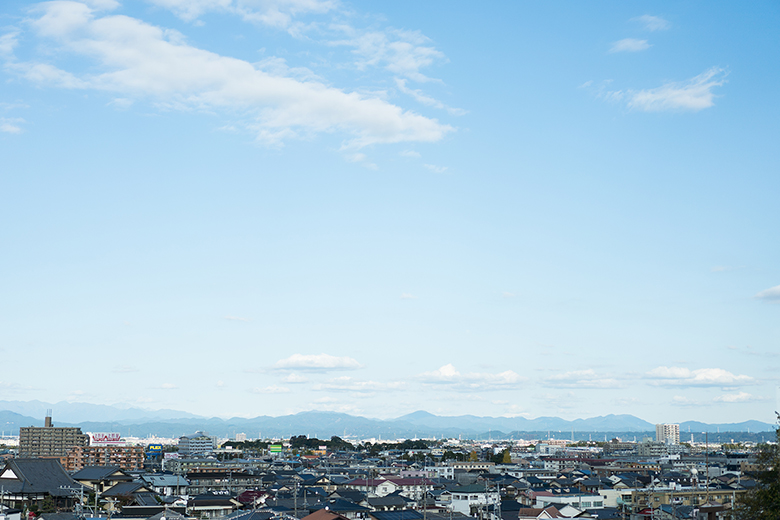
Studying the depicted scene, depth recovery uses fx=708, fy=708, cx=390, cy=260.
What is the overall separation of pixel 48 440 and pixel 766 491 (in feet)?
394

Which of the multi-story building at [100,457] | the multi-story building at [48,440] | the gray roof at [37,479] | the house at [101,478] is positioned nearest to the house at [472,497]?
the house at [101,478]

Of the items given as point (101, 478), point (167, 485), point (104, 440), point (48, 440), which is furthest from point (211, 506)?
point (48, 440)

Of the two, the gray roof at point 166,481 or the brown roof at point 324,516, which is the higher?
the brown roof at point 324,516

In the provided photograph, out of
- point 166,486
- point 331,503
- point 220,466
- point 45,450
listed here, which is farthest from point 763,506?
point 45,450

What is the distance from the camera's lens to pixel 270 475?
76.9m

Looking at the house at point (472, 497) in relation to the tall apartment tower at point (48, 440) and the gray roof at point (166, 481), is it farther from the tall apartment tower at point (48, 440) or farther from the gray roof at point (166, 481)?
the tall apartment tower at point (48, 440)

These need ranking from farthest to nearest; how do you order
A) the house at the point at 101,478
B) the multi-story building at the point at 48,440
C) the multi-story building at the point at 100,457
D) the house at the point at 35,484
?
the multi-story building at the point at 48,440 → the multi-story building at the point at 100,457 → the house at the point at 101,478 → the house at the point at 35,484

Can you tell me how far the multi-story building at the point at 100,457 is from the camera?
96.5 meters

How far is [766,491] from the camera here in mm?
26234

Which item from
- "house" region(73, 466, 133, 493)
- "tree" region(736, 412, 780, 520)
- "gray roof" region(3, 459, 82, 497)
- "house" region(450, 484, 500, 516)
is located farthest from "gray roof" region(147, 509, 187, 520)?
"tree" region(736, 412, 780, 520)

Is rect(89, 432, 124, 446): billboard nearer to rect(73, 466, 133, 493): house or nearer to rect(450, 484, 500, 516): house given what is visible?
rect(73, 466, 133, 493): house

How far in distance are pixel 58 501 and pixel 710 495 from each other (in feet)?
158

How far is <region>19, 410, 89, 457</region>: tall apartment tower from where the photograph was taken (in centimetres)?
11825

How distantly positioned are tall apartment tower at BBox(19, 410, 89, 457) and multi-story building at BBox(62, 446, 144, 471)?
21.2 m
